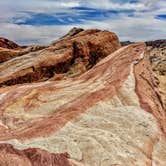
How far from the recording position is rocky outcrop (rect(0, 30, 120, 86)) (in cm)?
3500

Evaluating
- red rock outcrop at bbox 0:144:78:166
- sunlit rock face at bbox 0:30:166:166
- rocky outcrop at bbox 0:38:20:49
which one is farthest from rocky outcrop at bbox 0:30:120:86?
red rock outcrop at bbox 0:144:78:166

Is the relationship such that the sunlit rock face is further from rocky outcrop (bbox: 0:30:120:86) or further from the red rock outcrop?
rocky outcrop (bbox: 0:30:120:86)

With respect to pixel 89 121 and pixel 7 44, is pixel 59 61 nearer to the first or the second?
pixel 89 121

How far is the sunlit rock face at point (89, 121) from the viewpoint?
61.0 ft

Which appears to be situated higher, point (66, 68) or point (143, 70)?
point (143, 70)

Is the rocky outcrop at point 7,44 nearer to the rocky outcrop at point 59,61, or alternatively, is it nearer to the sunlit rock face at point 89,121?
the rocky outcrop at point 59,61

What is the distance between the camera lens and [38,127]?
808 inches

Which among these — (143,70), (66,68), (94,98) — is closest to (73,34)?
(66,68)

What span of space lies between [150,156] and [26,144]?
5279 millimetres

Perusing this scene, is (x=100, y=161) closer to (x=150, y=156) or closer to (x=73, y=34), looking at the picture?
(x=150, y=156)

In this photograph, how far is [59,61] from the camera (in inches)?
1421

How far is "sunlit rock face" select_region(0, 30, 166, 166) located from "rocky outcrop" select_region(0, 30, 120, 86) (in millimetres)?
6596

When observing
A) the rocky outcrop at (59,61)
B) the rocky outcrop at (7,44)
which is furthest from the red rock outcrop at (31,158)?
the rocky outcrop at (7,44)

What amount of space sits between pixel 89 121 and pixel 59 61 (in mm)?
15431
